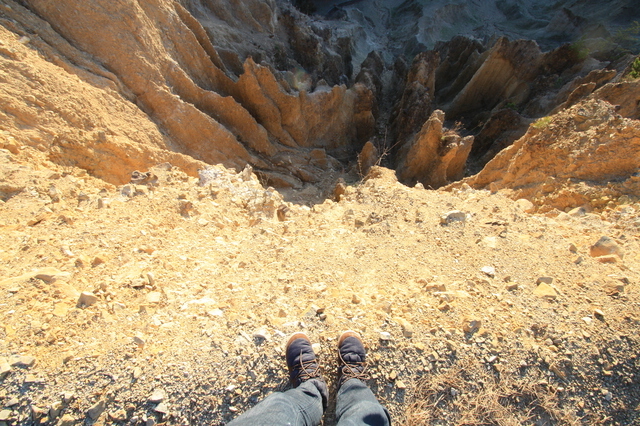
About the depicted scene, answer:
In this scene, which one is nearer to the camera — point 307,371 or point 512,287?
point 307,371

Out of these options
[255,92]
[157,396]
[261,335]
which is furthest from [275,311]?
[255,92]

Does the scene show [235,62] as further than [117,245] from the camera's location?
Yes

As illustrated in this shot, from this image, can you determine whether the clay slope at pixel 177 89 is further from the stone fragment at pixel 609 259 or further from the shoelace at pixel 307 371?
the stone fragment at pixel 609 259

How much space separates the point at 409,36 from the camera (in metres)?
20.1

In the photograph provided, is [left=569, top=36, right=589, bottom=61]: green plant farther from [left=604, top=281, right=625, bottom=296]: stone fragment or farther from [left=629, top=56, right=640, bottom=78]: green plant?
[left=604, top=281, right=625, bottom=296]: stone fragment

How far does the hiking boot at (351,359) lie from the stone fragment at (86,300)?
1.53 meters

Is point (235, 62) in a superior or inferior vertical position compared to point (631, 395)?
superior

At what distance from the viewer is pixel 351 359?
1769 mm

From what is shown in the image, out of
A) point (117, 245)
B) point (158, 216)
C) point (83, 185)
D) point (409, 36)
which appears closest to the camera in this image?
point (117, 245)

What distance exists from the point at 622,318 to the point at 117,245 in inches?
144

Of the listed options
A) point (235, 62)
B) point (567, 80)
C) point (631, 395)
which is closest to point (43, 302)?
point (631, 395)

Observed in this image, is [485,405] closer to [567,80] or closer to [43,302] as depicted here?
[43,302]

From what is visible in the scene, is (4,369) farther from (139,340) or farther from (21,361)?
(139,340)

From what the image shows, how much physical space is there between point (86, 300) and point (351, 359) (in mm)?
1629
